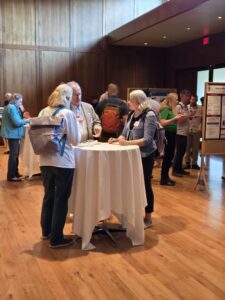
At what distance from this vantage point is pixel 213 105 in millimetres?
5598

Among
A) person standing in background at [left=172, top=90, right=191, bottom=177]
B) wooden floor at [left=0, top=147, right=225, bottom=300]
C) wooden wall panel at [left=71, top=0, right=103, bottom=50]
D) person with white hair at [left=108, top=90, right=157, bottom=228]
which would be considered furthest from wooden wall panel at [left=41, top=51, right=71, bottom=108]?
person with white hair at [left=108, top=90, right=157, bottom=228]

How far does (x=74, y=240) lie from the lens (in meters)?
3.67

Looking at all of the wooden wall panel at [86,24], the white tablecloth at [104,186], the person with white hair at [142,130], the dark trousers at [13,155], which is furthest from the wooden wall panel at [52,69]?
the white tablecloth at [104,186]

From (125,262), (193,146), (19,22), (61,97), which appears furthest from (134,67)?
(125,262)

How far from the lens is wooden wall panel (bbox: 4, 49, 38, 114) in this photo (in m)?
10.9

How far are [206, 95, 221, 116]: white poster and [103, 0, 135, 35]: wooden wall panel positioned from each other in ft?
23.1

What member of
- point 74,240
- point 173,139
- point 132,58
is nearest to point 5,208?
point 74,240

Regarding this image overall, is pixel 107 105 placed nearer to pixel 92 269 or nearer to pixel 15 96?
pixel 15 96

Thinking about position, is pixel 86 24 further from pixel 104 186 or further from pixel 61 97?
pixel 104 186

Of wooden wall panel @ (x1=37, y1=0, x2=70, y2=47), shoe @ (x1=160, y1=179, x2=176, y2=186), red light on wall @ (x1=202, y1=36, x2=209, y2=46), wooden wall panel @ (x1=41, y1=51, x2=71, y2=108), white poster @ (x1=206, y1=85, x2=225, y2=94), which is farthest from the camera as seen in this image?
wooden wall panel @ (x1=41, y1=51, x2=71, y2=108)

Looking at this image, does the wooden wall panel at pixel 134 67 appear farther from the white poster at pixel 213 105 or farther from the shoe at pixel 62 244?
the shoe at pixel 62 244

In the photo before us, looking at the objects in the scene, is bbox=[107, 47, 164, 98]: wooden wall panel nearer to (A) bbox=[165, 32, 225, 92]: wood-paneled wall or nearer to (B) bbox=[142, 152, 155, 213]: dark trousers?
(A) bbox=[165, 32, 225, 92]: wood-paneled wall

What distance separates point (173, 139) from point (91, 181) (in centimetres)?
285

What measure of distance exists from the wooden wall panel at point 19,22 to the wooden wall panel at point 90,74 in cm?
158
